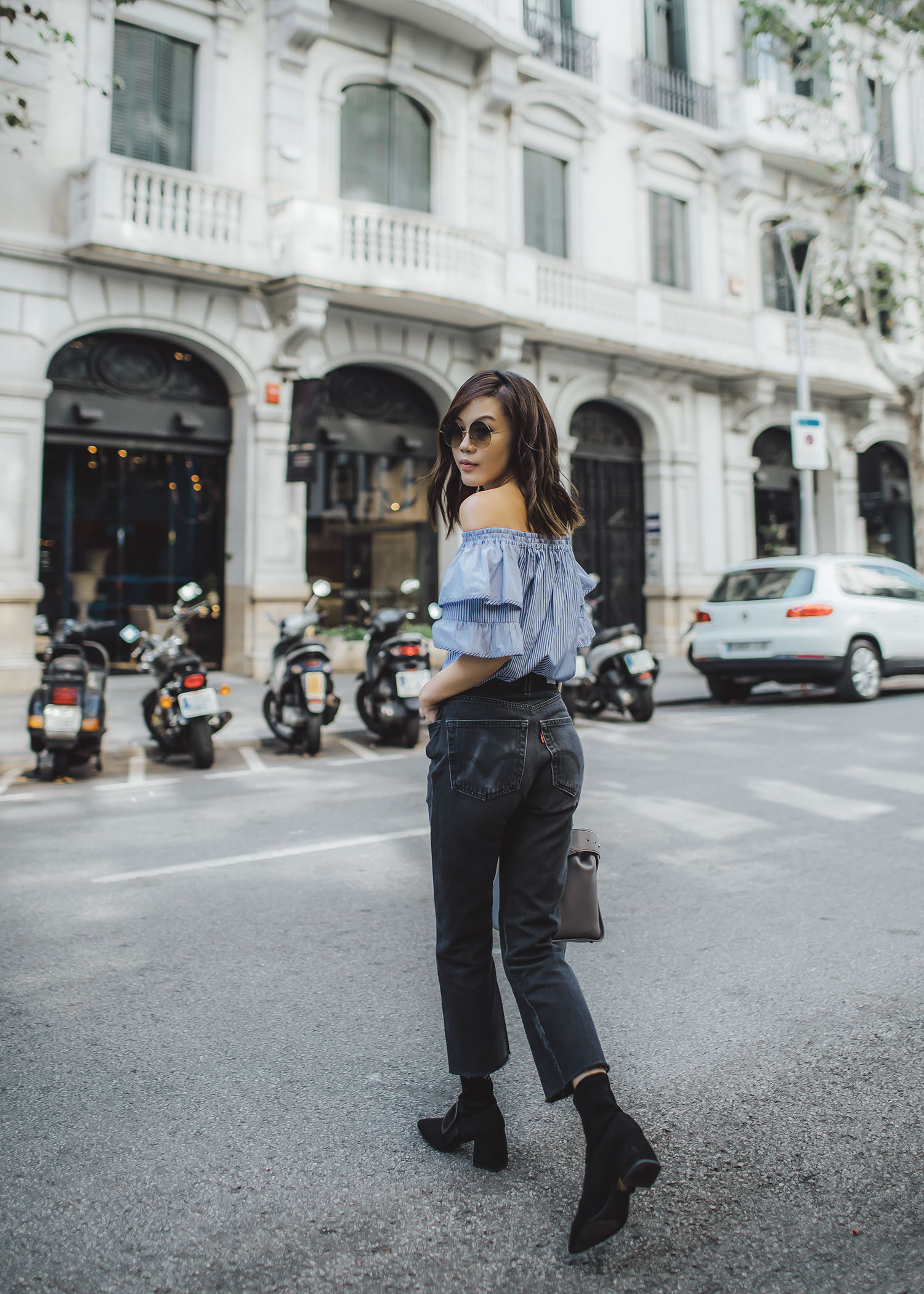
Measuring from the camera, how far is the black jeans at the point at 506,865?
211cm

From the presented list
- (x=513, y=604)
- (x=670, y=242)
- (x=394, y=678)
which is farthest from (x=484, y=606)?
(x=670, y=242)

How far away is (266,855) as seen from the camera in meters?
5.18

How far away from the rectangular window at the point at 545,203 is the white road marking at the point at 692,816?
13740 mm

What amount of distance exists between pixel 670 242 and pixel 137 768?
15.9 m

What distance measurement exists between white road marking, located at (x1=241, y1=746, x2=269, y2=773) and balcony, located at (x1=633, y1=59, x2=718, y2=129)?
15.8 metres

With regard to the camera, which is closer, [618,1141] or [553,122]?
[618,1141]

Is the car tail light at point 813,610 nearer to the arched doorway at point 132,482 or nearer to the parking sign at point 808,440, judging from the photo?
the parking sign at point 808,440

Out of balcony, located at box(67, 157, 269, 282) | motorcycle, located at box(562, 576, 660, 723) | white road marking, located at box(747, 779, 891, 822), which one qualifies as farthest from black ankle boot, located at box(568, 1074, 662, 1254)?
balcony, located at box(67, 157, 269, 282)

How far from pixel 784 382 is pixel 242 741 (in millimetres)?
15197

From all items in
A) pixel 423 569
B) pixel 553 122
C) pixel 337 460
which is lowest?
pixel 423 569

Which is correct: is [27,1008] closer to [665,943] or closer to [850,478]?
[665,943]

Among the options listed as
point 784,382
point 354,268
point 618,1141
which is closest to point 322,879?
point 618,1141

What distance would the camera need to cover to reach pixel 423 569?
16.9 meters

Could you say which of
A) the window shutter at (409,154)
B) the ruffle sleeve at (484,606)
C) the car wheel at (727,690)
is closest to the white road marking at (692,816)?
the ruffle sleeve at (484,606)
